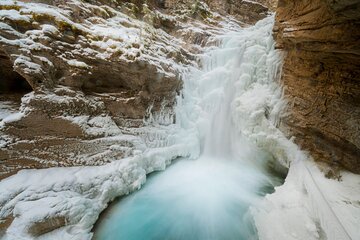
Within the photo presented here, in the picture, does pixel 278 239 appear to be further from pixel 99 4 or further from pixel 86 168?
pixel 99 4

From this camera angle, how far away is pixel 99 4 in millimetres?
6789

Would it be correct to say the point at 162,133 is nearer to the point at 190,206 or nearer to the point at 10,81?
the point at 190,206

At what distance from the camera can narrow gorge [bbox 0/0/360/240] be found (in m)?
3.96

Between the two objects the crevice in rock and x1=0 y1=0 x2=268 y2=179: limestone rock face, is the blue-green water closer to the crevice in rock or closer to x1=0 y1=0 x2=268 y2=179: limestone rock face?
x1=0 y1=0 x2=268 y2=179: limestone rock face

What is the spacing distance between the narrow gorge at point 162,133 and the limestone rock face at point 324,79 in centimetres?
3

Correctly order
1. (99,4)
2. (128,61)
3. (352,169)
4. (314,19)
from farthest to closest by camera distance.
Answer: (99,4), (128,61), (352,169), (314,19)

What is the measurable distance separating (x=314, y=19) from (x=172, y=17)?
24.6 ft

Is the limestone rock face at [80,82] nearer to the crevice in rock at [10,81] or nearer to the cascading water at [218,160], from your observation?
the crevice in rock at [10,81]

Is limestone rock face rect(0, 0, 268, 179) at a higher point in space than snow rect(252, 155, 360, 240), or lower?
higher

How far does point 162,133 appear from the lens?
6629mm

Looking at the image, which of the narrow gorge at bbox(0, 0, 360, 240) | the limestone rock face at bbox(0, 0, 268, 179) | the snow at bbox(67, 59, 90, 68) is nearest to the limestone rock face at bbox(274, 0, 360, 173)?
the narrow gorge at bbox(0, 0, 360, 240)

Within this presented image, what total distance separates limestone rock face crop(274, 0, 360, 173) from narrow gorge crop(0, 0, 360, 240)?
3 centimetres

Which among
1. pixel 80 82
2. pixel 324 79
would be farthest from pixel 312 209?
pixel 80 82

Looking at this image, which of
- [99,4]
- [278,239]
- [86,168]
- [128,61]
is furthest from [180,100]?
[278,239]
